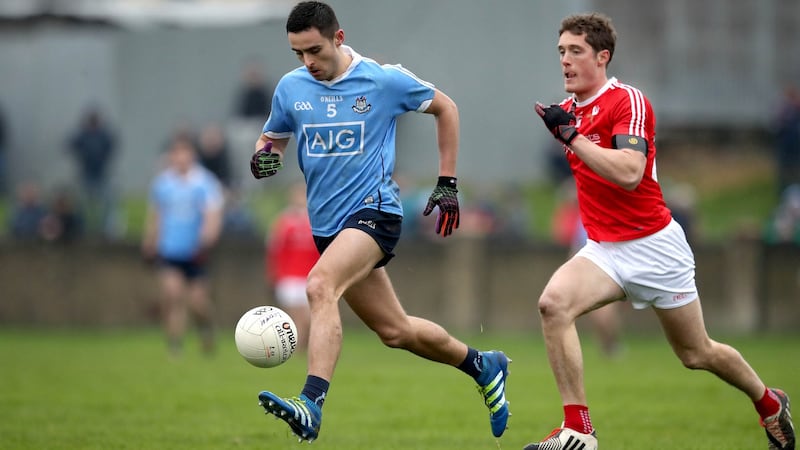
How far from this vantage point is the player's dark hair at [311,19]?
7.84 metres

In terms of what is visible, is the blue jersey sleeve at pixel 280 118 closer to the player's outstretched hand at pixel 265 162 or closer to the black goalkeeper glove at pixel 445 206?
the player's outstretched hand at pixel 265 162

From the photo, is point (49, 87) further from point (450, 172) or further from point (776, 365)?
point (450, 172)

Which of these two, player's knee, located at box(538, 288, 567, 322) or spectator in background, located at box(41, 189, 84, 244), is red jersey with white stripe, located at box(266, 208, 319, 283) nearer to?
spectator in background, located at box(41, 189, 84, 244)

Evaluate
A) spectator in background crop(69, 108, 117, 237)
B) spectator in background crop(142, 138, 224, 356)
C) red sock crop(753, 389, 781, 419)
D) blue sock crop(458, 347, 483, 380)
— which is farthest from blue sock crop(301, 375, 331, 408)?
spectator in background crop(69, 108, 117, 237)

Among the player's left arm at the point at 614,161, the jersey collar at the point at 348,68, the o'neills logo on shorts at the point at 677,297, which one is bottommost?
the o'neills logo on shorts at the point at 677,297

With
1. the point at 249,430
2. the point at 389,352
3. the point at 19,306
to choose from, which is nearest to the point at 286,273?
the point at 389,352

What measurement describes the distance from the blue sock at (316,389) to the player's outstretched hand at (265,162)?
1.49 metres

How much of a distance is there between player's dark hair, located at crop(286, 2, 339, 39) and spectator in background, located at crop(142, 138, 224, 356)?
9379 millimetres

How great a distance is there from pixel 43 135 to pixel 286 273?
9917mm

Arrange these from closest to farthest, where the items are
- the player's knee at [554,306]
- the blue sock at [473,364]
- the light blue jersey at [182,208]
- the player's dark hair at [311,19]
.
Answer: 1. the player's knee at [554,306]
2. the player's dark hair at [311,19]
3. the blue sock at [473,364]
4. the light blue jersey at [182,208]

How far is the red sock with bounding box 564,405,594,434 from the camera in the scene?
25.0 ft

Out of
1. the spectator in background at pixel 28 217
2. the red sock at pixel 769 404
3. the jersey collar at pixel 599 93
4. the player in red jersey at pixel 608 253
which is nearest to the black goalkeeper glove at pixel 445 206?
the player in red jersey at pixel 608 253

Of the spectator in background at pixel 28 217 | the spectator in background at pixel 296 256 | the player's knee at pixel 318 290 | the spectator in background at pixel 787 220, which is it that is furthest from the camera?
the spectator in background at pixel 28 217

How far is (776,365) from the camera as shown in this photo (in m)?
15.6
